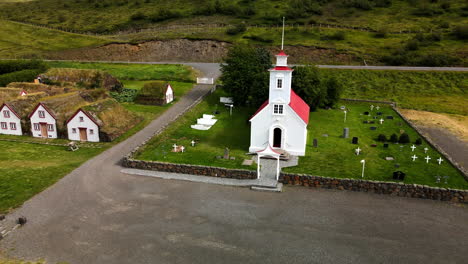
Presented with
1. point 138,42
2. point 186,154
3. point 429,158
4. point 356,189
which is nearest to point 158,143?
point 186,154

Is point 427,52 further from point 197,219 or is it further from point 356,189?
point 197,219

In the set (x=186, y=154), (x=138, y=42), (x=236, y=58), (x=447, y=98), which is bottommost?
(x=186, y=154)

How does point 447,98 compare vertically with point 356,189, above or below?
above

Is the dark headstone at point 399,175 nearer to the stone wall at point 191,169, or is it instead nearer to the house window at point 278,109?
the house window at point 278,109

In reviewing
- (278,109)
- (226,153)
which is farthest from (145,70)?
(278,109)

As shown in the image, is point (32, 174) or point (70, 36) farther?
point (70, 36)

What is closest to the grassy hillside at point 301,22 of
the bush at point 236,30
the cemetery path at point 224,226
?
the bush at point 236,30

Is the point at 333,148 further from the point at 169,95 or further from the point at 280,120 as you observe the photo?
the point at 169,95
